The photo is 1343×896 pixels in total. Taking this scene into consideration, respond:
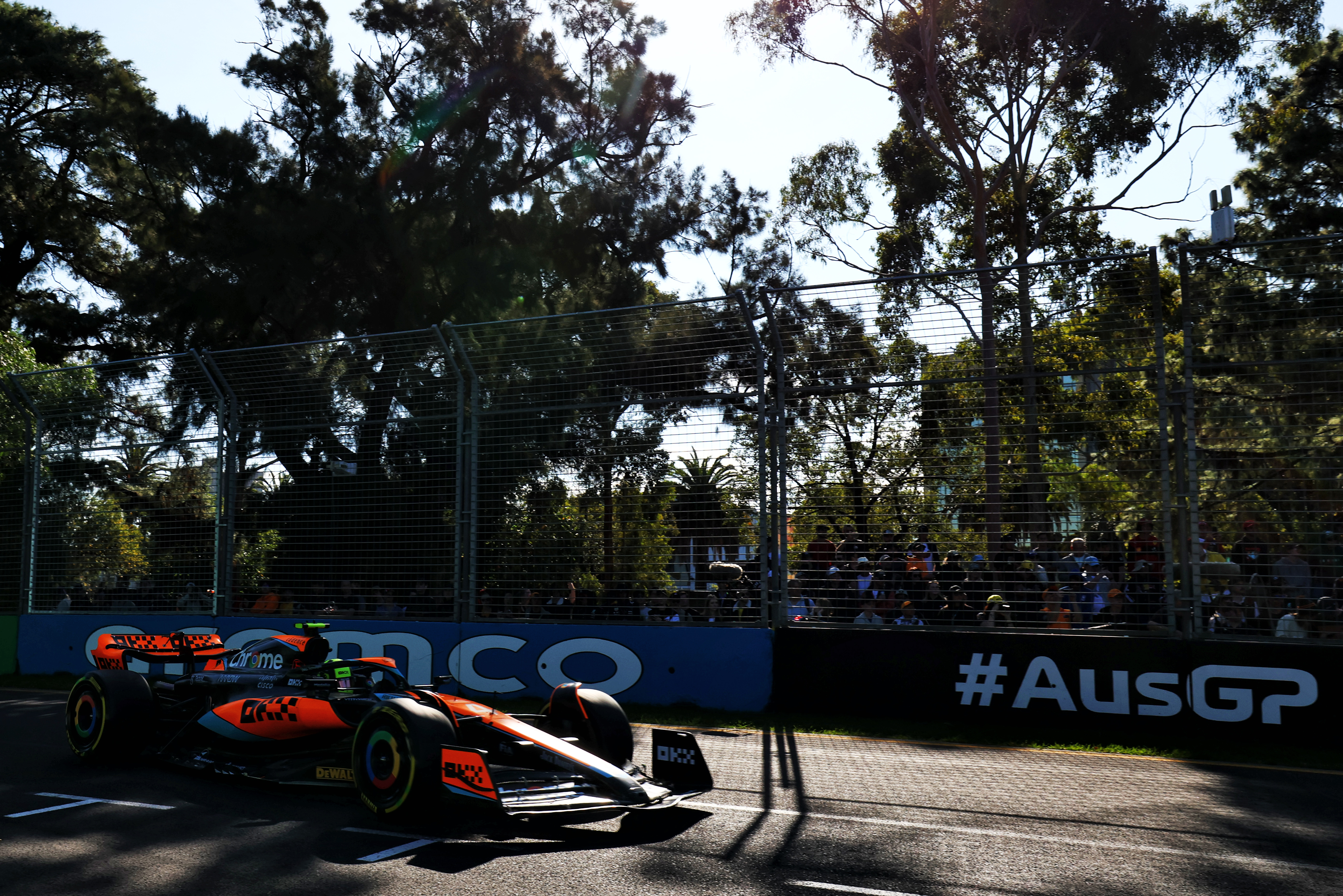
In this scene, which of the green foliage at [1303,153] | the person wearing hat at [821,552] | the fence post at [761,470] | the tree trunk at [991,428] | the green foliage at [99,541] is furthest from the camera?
the green foliage at [1303,153]

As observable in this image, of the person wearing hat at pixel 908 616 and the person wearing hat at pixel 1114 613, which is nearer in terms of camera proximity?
the person wearing hat at pixel 1114 613

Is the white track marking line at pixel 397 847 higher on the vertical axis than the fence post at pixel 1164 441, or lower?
lower

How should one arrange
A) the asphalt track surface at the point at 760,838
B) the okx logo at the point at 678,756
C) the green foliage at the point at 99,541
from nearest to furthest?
the asphalt track surface at the point at 760,838
the okx logo at the point at 678,756
the green foliage at the point at 99,541

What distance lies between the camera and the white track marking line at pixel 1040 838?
5043mm

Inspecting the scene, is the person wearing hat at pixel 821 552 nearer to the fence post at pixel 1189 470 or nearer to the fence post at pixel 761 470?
the fence post at pixel 761 470

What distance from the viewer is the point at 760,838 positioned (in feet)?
17.9

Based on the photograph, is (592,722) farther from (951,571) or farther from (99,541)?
(99,541)

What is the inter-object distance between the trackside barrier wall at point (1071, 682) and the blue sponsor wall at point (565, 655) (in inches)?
18.7

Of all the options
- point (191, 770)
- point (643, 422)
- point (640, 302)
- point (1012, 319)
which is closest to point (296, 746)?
point (191, 770)

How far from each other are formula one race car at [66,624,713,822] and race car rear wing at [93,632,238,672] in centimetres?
1

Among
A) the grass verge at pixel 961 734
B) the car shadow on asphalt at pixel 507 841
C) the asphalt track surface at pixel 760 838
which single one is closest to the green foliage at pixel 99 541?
the grass verge at pixel 961 734

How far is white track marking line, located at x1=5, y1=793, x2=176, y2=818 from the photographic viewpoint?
6.02 meters

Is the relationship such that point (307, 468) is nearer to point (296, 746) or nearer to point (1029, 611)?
point (296, 746)

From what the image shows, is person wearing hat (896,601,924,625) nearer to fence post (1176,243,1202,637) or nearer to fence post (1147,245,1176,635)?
fence post (1147,245,1176,635)
